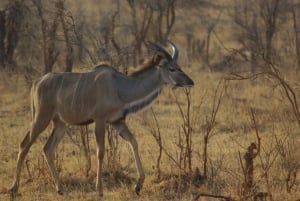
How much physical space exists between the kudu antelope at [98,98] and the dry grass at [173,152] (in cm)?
36

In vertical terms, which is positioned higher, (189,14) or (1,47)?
(189,14)

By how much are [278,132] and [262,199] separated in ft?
14.7

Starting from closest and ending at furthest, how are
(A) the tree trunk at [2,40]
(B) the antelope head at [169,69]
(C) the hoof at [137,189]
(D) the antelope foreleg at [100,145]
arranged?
1. (D) the antelope foreleg at [100,145]
2. (C) the hoof at [137,189]
3. (B) the antelope head at [169,69]
4. (A) the tree trunk at [2,40]

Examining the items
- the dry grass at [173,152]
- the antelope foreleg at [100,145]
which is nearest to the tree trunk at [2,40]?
the dry grass at [173,152]

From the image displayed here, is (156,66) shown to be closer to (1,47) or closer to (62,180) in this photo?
(62,180)

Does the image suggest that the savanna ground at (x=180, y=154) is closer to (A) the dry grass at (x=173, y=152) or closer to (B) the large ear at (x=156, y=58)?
(A) the dry grass at (x=173, y=152)

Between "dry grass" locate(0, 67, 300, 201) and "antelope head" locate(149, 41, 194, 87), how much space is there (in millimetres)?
700

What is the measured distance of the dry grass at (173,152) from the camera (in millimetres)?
7855

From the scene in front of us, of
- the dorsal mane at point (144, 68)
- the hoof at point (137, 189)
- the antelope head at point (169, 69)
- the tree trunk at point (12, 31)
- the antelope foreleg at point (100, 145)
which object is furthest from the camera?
the tree trunk at point (12, 31)

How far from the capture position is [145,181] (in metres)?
8.34

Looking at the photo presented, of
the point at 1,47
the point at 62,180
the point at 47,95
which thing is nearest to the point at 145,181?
the point at 62,180

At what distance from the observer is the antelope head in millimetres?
8188

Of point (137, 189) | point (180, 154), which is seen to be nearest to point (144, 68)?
point (180, 154)

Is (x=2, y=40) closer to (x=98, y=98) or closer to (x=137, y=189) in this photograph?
(x=98, y=98)
